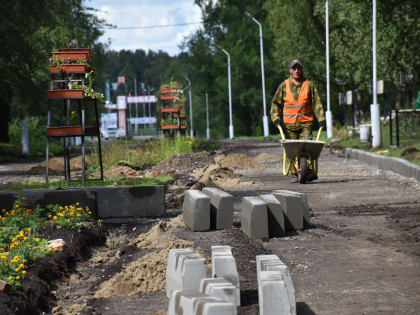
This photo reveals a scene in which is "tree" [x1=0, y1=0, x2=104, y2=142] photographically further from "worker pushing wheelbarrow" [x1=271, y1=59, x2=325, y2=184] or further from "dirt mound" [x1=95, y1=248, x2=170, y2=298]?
"dirt mound" [x1=95, y1=248, x2=170, y2=298]

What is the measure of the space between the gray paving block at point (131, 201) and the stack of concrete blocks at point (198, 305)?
6.32 meters

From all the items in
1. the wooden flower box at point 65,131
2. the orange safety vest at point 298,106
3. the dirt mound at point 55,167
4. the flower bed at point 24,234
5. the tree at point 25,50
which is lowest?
the dirt mound at point 55,167

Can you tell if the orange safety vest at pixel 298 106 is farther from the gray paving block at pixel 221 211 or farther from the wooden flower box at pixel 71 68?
the gray paving block at pixel 221 211

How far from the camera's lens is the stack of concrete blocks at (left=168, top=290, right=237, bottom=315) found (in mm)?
4305

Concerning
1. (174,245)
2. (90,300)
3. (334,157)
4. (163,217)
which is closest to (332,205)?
(163,217)

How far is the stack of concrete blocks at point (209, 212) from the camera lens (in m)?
9.42

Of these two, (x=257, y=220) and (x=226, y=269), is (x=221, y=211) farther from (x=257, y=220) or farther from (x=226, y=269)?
(x=226, y=269)

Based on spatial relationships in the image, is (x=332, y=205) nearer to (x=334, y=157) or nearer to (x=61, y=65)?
(x=61, y=65)

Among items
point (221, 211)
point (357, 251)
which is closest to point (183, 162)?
point (221, 211)

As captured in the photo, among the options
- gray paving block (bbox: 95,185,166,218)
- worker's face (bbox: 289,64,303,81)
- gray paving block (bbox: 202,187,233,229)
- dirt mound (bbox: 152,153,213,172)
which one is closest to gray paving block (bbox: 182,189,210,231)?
gray paving block (bbox: 202,187,233,229)

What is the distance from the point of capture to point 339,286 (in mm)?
6395

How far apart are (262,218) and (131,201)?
2.83 metres

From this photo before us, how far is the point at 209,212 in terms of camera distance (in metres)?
9.50

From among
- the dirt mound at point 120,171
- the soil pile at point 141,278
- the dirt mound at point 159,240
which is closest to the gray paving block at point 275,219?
the dirt mound at point 159,240
